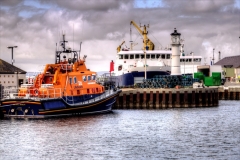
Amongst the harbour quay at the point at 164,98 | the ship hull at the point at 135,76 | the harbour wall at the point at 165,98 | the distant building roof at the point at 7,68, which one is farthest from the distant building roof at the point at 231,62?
the harbour quay at the point at 164,98

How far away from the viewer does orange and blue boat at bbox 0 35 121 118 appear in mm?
43875

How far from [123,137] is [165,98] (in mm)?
21552

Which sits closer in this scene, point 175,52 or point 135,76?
point 175,52

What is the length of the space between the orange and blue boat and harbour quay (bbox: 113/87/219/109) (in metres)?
7.42

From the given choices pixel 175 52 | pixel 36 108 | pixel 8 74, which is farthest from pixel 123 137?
pixel 8 74

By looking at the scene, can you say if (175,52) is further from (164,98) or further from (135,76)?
(135,76)

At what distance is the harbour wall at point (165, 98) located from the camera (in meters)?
55.8

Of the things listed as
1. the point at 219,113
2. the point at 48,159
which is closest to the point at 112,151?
the point at 48,159

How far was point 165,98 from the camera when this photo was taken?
5591 centimetres

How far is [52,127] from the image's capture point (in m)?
38.9

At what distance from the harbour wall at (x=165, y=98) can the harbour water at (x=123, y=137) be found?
7.24 metres

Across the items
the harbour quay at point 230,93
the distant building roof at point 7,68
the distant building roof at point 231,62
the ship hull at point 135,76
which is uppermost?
the distant building roof at point 231,62

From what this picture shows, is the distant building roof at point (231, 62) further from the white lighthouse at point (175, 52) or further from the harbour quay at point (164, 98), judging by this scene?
the harbour quay at point (164, 98)

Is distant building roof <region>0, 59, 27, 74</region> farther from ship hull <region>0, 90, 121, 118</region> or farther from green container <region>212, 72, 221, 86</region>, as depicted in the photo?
green container <region>212, 72, 221, 86</region>
